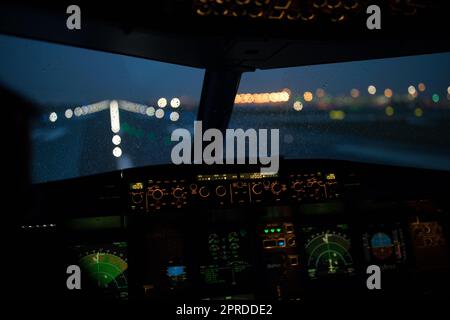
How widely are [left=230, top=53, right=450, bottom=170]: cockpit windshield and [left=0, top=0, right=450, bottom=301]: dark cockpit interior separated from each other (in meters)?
0.01

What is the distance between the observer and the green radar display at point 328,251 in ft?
7.63

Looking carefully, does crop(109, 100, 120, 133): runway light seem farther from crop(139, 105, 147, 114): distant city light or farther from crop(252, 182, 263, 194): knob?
crop(252, 182, 263, 194): knob

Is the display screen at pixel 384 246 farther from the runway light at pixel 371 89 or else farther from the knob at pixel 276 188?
the runway light at pixel 371 89

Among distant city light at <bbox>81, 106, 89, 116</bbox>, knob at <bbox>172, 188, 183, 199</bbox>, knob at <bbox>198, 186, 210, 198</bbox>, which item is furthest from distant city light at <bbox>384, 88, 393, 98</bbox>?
distant city light at <bbox>81, 106, 89, 116</bbox>

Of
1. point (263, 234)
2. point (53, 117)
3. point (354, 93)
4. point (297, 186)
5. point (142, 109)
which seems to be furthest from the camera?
point (354, 93)

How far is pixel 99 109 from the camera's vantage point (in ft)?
8.56

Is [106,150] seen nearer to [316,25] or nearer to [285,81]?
[285,81]

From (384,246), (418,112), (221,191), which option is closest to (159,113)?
(221,191)

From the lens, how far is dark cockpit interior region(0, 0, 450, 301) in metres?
1.93

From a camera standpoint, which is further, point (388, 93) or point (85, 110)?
point (388, 93)

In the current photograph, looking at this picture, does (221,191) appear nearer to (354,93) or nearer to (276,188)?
(276,188)

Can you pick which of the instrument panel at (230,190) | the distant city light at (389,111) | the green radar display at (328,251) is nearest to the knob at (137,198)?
the instrument panel at (230,190)

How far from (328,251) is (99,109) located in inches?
62.9

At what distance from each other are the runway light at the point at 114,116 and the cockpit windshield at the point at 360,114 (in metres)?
0.90
